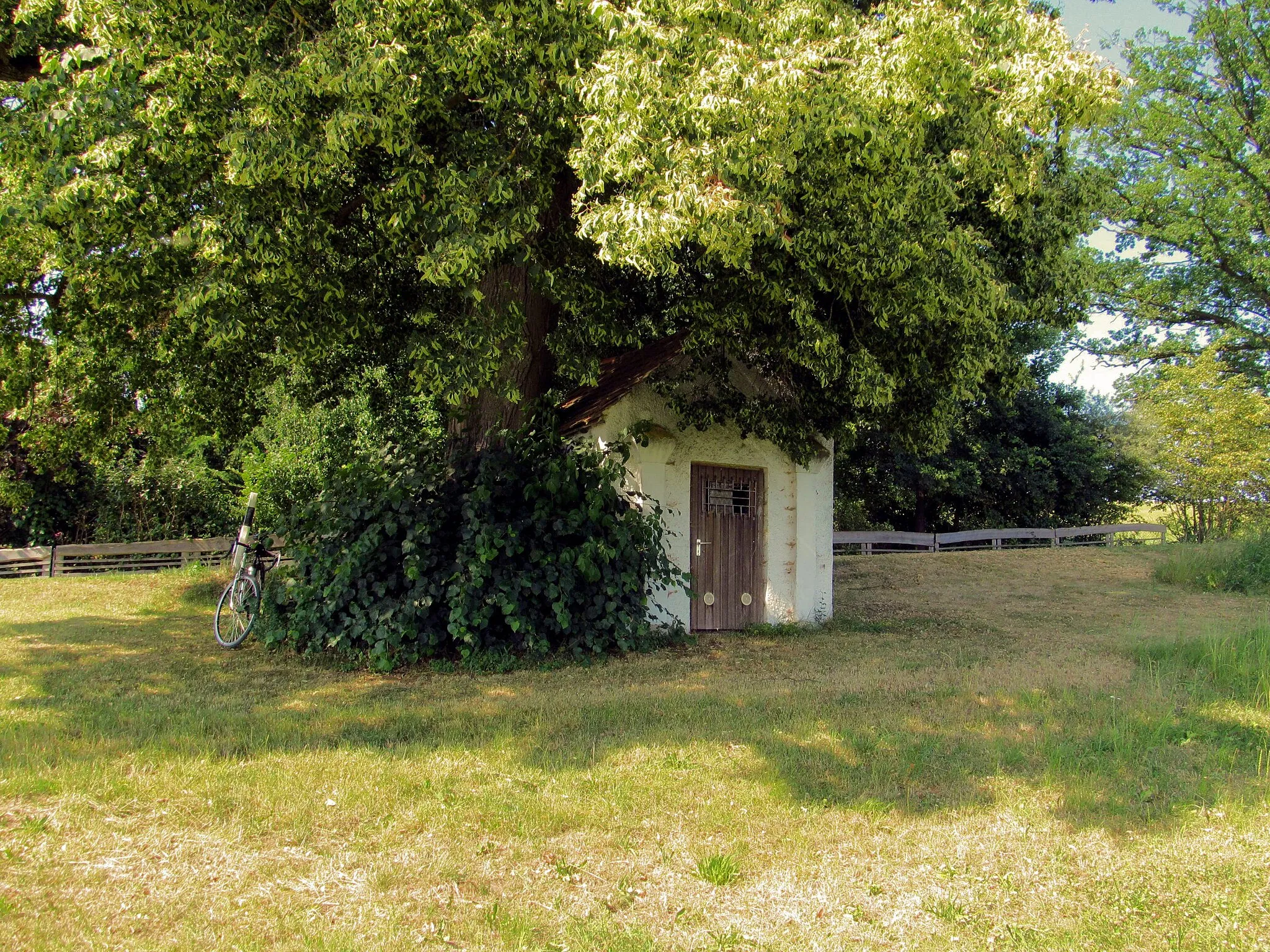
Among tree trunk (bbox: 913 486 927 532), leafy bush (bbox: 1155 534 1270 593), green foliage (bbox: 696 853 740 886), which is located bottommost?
green foliage (bbox: 696 853 740 886)

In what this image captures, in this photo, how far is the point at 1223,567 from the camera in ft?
53.3

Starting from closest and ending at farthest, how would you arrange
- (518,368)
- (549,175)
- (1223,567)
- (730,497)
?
(549,175) → (518,368) → (730,497) → (1223,567)

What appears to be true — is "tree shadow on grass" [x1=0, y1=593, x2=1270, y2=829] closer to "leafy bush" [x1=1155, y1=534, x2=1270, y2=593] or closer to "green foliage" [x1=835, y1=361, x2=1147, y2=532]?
"leafy bush" [x1=1155, y1=534, x2=1270, y2=593]

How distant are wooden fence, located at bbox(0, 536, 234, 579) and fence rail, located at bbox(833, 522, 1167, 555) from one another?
Answer: 14320mm

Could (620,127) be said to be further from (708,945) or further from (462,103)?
(708,945)

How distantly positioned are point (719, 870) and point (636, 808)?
0.87 metres

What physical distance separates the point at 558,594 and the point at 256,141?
493cm

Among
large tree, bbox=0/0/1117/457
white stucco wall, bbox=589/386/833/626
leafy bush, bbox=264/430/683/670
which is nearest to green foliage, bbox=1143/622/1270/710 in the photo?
large tree, bbox=0/0/1117/457

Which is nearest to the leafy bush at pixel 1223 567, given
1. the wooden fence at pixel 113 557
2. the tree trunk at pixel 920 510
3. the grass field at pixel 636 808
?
the grass field at pixel 636 808

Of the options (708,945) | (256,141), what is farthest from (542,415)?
(708,945)

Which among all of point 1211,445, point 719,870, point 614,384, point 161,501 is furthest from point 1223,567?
point 161,501

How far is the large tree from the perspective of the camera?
651cm

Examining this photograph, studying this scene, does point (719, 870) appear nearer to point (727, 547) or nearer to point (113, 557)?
point (727, 547)

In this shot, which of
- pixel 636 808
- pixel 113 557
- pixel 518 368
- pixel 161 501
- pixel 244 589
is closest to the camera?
pixel 636 808
